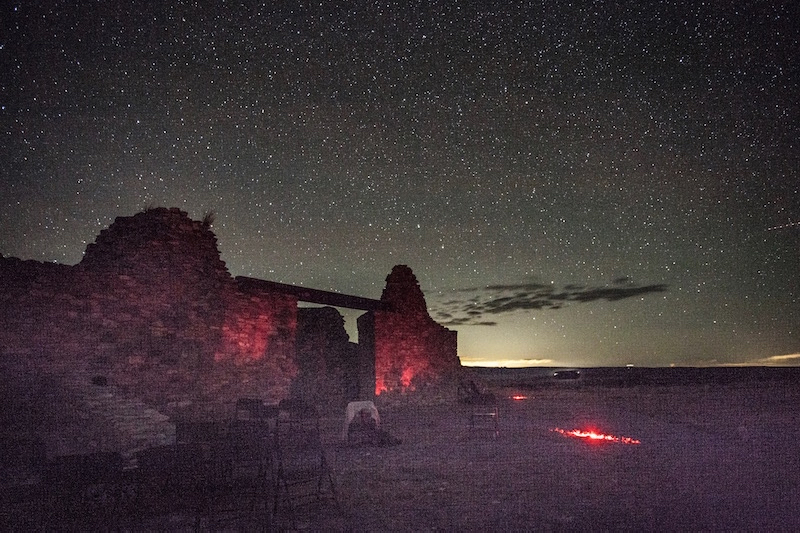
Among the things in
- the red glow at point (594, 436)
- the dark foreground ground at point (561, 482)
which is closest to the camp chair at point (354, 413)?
the dark foreground ground at point (561, 482)

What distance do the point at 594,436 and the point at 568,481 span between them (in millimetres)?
5991

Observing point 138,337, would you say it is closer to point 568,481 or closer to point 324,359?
point 568,481

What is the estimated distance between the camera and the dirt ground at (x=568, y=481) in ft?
19.8

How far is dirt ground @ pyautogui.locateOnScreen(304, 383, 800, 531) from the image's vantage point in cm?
604

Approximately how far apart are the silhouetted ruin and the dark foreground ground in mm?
3634

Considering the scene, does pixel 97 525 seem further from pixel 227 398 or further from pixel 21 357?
pixel 227 398

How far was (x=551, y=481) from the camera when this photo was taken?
26.4 ft

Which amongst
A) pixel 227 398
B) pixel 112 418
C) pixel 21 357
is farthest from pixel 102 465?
pixel 227 398

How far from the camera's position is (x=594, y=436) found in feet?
43.8

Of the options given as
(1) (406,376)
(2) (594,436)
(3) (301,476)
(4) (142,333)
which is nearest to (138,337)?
(4) (142,333)

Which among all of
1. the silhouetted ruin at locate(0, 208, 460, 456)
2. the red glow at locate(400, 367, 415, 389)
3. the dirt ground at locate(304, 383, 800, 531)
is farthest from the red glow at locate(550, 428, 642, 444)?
the silhouetted ruin at locate(0, 208, 460, 456)

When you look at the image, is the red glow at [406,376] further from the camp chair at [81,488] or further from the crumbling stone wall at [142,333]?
the camp chair at [81,488]

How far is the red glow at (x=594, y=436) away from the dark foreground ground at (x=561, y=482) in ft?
1.39

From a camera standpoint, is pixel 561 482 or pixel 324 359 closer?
pixel 561 482
